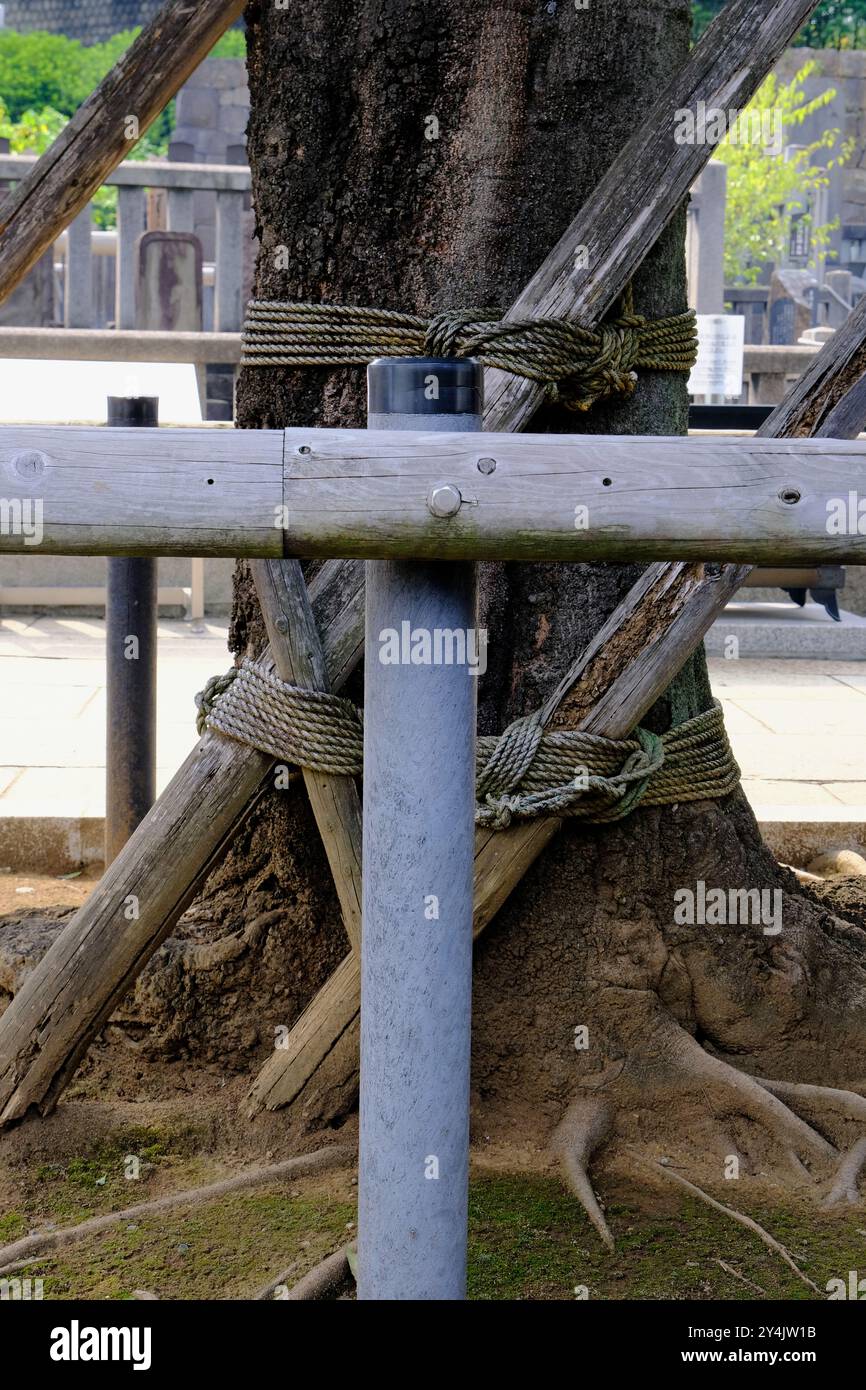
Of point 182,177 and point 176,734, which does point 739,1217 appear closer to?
point 176,734

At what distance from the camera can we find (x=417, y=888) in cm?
212

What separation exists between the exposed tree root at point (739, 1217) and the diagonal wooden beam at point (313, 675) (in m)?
0.76

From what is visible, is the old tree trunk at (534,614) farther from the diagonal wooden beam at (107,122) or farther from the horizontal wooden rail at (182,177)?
the horizontal wooden rail at (182,177)

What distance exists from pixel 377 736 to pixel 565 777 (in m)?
1.03

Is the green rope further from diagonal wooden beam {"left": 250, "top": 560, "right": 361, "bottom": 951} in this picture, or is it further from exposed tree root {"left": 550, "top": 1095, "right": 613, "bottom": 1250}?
exposed tree root {"left": 550, "top": 1095, "right": 613, "bottom": 1250}

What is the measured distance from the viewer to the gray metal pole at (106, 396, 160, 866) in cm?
439

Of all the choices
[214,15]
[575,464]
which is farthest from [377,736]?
[214,15]

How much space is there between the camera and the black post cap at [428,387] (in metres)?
2.03

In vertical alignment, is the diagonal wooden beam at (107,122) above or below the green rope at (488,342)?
above

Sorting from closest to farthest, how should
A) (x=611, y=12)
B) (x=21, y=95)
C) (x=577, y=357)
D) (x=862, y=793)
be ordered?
(x=577, y=357)
(x=611, y=12)
(x=862, y=793)
(x=21, y=95)

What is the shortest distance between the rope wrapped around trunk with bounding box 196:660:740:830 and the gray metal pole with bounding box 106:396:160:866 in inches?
50.7

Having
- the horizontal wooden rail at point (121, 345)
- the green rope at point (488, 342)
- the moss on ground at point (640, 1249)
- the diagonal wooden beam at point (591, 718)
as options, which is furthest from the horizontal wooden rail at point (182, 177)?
the moss on ground at point (640, 1249)

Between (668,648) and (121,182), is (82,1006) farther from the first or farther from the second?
(121,182)

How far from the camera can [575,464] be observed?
199cm
